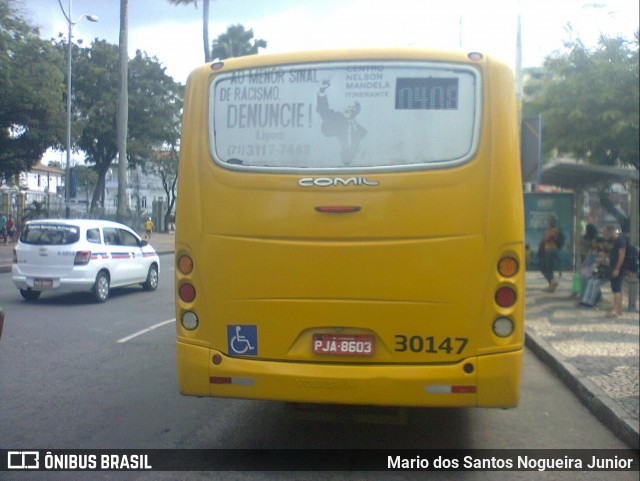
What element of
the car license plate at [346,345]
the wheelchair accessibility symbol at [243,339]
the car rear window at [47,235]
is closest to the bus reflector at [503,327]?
the car license plate at [346,345]

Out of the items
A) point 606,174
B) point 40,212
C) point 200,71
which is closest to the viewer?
point 200,71

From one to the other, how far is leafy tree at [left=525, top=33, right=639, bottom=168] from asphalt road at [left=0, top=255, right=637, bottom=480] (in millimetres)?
5437

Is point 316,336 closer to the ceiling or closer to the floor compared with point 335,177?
closer to the floor

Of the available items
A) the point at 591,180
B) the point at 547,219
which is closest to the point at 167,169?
the point at 547,219

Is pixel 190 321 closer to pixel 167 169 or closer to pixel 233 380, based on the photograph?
pixel 233 380

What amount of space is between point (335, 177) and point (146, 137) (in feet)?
68.5

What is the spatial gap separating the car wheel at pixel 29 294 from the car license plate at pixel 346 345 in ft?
33.9

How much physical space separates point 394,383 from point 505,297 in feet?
3.28

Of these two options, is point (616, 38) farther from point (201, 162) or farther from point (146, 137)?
point (146, 137)

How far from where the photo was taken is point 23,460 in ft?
17.3

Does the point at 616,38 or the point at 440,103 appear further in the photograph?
the point at 616,38

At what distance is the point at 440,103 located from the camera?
16.8ft

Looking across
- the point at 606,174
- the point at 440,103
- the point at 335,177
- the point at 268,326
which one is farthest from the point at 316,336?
the point at 606,174

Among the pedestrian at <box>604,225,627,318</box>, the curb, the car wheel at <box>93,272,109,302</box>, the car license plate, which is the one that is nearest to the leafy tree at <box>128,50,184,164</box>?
the car wheel at <box>93,272,109,302</box>
